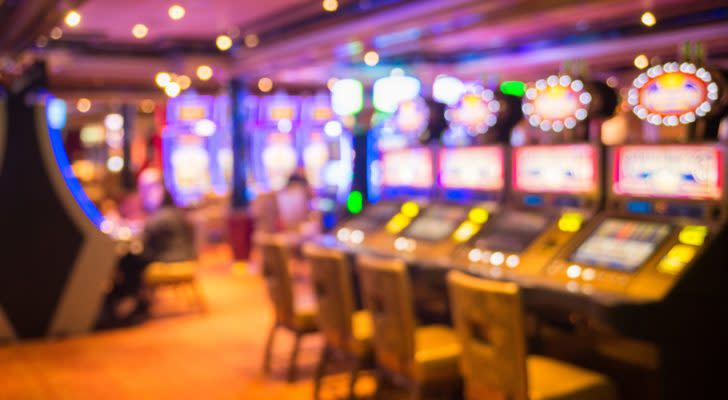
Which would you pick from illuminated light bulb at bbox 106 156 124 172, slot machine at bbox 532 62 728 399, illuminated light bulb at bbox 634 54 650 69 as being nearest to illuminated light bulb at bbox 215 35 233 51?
illuminated light bulb at bbox 634 54 650 69

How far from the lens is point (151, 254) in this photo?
22.1 ft

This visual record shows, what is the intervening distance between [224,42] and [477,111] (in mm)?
4819

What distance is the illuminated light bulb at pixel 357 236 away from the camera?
5258 mm

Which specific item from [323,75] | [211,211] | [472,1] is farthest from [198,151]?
[472,1]

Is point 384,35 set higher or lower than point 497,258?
higher

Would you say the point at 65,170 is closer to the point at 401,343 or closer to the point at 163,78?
the point at 401,343

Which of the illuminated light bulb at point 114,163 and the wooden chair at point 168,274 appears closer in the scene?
the wooden chair at point 168,274

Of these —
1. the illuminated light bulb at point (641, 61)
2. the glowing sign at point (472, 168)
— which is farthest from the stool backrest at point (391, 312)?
the illuminated light bulb at point (641, 61)

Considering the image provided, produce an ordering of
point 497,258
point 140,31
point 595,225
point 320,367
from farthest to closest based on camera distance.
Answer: point 140,31, point 320,367, point 497,258, point 595,225

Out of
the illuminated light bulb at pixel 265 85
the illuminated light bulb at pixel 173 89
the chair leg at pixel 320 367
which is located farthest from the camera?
the illuminated light bulb at pixel 265 85

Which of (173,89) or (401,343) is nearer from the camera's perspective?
(401,343)

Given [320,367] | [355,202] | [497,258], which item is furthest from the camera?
[355,202]

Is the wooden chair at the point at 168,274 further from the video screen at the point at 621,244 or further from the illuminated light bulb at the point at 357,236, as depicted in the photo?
the video screen at the point at 621,244

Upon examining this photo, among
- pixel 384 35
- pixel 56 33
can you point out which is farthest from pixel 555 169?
pixel 56 33
